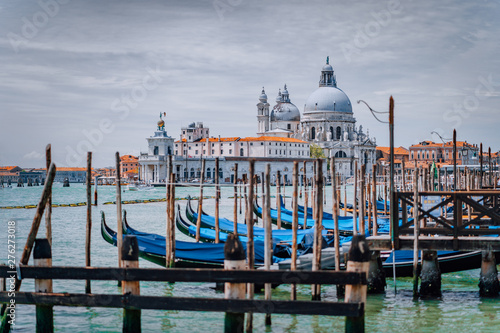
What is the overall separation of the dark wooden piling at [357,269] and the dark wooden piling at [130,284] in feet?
4.96

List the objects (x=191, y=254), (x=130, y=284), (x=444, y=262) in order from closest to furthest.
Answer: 1. (x=130, y=284)
2. (x=444, y=262)
3. (x=191, y=254)

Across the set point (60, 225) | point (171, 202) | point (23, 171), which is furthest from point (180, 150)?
point (171, 202)

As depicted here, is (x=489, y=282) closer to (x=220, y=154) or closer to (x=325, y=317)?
(x=325, y=317)

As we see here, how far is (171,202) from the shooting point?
990 centimetres

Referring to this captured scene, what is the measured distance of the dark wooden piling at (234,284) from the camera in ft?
16.7

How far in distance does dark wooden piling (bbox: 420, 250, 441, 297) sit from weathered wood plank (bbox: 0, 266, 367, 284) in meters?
4.23

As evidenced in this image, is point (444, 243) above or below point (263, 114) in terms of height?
below

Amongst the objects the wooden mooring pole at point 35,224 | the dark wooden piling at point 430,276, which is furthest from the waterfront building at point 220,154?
the wooden mooring pole at point 35,224

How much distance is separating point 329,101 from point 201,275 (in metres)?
77.8

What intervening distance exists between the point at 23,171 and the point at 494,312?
108583 millimetres

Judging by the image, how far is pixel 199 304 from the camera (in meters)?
5.03

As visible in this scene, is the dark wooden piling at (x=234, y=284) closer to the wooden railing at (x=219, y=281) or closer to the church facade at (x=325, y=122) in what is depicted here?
the wooden railing at (x=219, y=281)

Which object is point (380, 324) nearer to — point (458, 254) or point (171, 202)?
point (458, 254)

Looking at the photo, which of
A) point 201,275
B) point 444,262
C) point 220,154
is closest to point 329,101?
point 220,154
